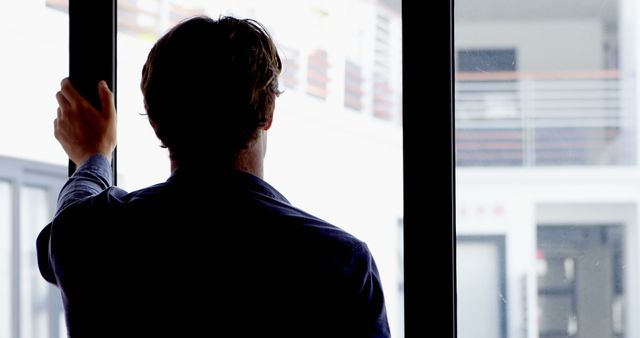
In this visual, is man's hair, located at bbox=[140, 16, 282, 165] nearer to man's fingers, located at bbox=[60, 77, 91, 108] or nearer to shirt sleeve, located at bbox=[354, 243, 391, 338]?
shirt sleeve, located at bbox=[354, 243, 391, 338]

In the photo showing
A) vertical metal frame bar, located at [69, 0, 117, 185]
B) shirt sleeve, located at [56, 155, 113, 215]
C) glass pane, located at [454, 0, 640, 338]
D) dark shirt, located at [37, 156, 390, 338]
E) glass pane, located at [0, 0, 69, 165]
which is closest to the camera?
dark shirt, located at [37, 156, 390, 338]

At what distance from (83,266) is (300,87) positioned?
1.94 ft

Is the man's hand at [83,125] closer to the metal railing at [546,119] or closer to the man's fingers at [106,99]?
the man's fingers at [106,99]

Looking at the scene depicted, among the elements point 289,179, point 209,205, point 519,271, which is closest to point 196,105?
point 209,205

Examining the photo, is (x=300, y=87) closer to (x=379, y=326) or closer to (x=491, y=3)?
(x=491, y=3)

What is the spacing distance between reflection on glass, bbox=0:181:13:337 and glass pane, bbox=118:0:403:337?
1.93ft

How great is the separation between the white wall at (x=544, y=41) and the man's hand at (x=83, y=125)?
18.4 inches

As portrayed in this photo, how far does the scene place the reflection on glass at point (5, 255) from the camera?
170cm

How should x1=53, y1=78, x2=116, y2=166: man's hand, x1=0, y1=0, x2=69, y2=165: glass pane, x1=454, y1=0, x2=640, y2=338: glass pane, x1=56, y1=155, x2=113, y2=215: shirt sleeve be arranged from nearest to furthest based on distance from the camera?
x1=56, y1=155, x2=113, y2=215: shirt sleeve < x1=53, y1=78, x2=116, y2=166: man's hand < x1=454, y1=0, x2=640, y2=338: glass pane < x1=0, y1=0, x2=69, y2=165: glass pane

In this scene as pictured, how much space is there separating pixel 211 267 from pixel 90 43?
529mm

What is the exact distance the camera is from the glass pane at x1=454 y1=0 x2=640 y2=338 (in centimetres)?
124

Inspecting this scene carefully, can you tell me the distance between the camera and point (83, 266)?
0.75 meters

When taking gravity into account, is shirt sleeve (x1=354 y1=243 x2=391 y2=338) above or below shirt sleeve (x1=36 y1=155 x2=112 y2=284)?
below

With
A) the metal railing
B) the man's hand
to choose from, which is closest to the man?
the man's hand
